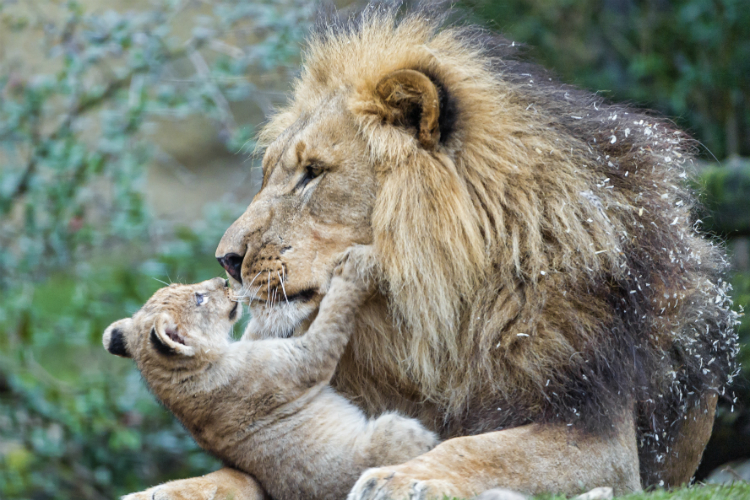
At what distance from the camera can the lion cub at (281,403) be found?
2467 millimetres

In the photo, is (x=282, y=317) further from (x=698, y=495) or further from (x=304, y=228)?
(x=698, y=495)

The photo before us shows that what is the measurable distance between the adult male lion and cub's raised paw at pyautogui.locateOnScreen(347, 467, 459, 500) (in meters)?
0.17

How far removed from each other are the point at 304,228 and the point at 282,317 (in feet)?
0.95

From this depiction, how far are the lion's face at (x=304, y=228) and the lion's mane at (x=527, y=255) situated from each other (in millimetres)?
68

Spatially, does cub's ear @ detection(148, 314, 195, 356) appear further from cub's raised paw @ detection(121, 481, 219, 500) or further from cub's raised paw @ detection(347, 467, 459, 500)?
cub's raised paw @ detection(347, 467, 459, 500)

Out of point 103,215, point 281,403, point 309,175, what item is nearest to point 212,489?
point 281,403

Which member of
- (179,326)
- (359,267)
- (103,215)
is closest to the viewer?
(359,267)

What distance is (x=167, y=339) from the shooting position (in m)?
2.71

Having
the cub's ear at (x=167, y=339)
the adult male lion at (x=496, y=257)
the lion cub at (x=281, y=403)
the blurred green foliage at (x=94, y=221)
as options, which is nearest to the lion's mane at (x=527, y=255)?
the adult male lion at (x=496, y=257)

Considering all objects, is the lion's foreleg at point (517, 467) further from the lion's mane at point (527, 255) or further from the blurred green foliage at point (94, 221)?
the blurred green foliage at point (94, 221)

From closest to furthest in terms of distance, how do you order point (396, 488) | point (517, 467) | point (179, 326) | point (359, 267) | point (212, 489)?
point (396, 488), point (517, 467), point (212, 489), point (359, 267), point (179, 326)

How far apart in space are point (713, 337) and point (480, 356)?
0.95 m

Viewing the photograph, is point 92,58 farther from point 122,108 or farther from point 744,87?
point 744,87

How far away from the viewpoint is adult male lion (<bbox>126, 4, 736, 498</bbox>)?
2.42 metres
